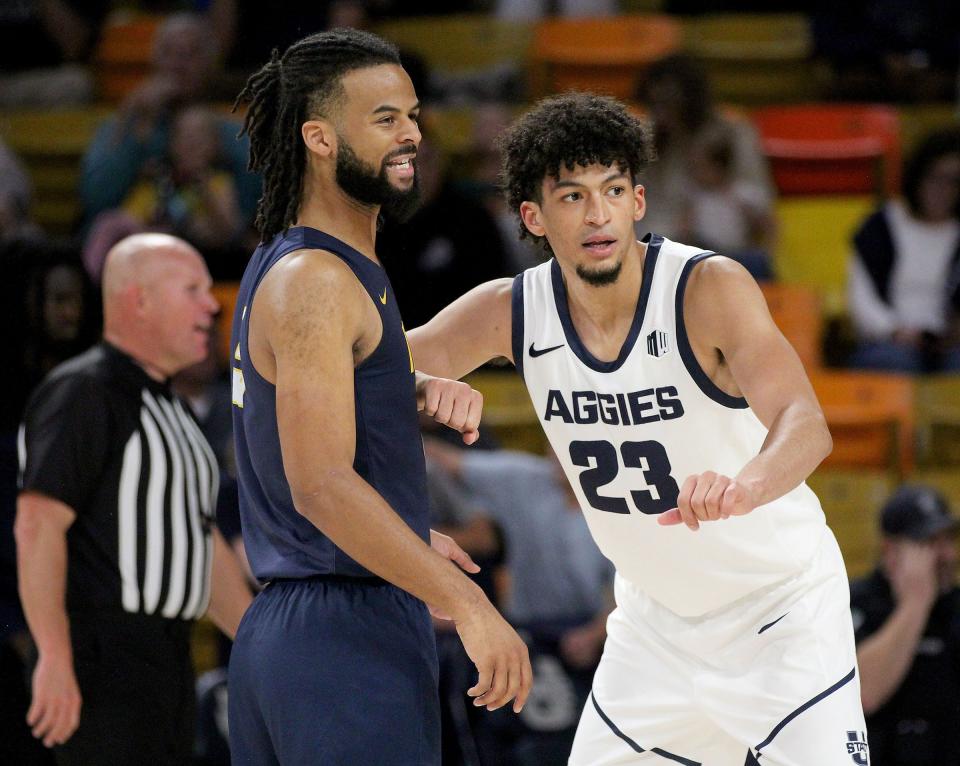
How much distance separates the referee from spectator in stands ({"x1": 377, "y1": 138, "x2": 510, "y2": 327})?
9.93 feet

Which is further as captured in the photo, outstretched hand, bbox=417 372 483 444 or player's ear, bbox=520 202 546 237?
player's ear, bbox=520 202 546 237

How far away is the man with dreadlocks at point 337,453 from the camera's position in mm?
2982

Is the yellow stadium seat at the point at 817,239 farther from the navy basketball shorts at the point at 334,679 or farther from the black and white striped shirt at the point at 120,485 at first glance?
the navy basketball shorts at the point at 334,679

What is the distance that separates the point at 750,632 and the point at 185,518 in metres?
1.71

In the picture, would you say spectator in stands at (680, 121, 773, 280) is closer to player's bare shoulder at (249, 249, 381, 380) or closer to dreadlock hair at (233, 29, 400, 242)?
dreadlock hair at (233, 29, 400, 242)

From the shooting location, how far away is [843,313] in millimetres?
8719

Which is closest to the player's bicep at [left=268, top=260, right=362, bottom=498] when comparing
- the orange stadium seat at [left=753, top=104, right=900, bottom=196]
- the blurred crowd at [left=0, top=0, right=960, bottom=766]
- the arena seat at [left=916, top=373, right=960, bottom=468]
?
the blurred crowd at [left=0, top=0, right=960, bottom=766]

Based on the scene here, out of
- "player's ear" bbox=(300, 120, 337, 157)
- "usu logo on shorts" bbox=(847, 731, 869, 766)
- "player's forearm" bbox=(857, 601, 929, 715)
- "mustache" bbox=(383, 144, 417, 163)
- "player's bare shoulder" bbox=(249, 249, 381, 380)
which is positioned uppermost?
"player's ear" bbox=(300, 120, 337, 157)

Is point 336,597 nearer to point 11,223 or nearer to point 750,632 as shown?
point 750,632

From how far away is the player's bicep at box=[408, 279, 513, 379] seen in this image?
13.4ft

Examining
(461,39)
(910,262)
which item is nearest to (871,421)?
(910,262)


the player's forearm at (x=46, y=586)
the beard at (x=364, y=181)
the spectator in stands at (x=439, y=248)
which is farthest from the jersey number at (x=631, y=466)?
the spectator in stands at (x=439, y=248)

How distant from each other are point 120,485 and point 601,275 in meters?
1.59

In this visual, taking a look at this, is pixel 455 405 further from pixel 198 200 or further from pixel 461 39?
pixel 461 39
